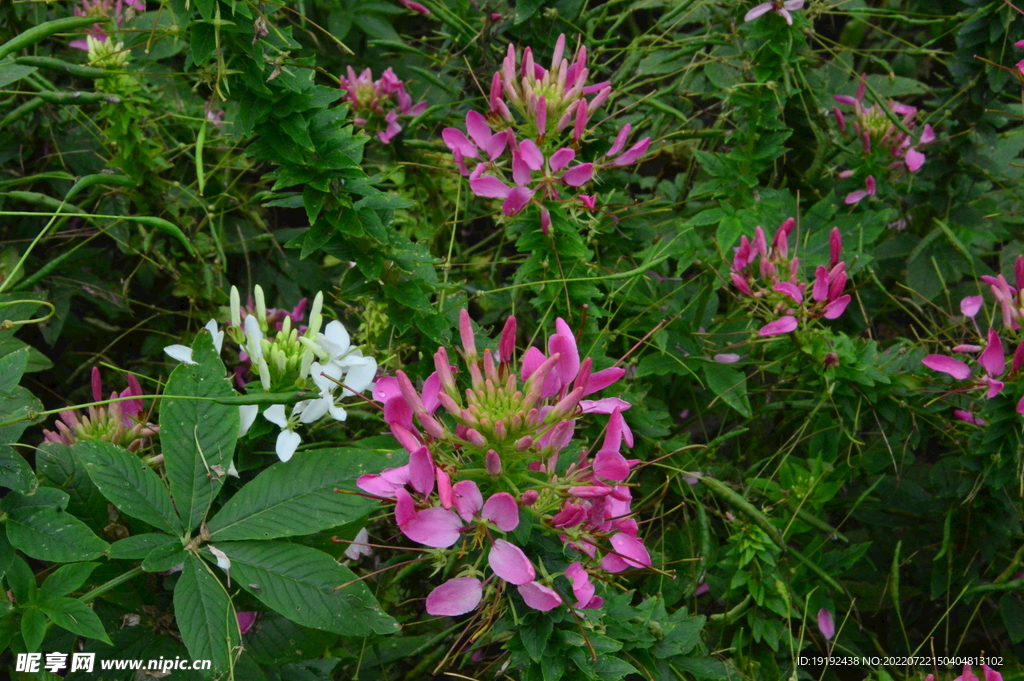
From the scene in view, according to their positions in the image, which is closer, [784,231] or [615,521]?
[615,521]

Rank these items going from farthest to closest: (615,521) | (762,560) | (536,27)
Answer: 1. (536,27)
2. (762,560)
3. (615,521)

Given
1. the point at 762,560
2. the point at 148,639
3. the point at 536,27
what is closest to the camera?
the point at 148,639

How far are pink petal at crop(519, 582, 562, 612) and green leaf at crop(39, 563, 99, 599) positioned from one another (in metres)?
0.51

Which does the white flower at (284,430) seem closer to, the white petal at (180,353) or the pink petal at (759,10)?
the white petal at (180,353)

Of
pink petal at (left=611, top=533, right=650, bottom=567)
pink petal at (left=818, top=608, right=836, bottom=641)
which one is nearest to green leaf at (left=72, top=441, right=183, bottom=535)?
pink petal at (left=611, top=533, right=650, bottom=567)

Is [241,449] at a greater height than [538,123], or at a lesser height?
lesser

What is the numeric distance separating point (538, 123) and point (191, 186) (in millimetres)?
873

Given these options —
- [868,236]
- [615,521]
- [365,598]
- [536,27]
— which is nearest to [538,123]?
[536,27]

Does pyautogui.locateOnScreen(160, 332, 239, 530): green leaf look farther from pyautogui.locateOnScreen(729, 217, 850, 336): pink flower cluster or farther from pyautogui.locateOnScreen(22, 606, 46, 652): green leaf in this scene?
pyautogui.locateOnScreen(729, 217, 850, 336): pink flower cluster

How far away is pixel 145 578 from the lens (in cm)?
106

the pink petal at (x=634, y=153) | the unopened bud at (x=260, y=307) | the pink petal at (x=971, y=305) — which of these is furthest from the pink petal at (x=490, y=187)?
the pink petal at (x=971, y=305)

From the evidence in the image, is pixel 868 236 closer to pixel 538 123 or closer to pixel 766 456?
pixel 766 456

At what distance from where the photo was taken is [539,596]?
750 mm

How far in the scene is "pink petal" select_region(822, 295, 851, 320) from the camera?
1169 millimetres
